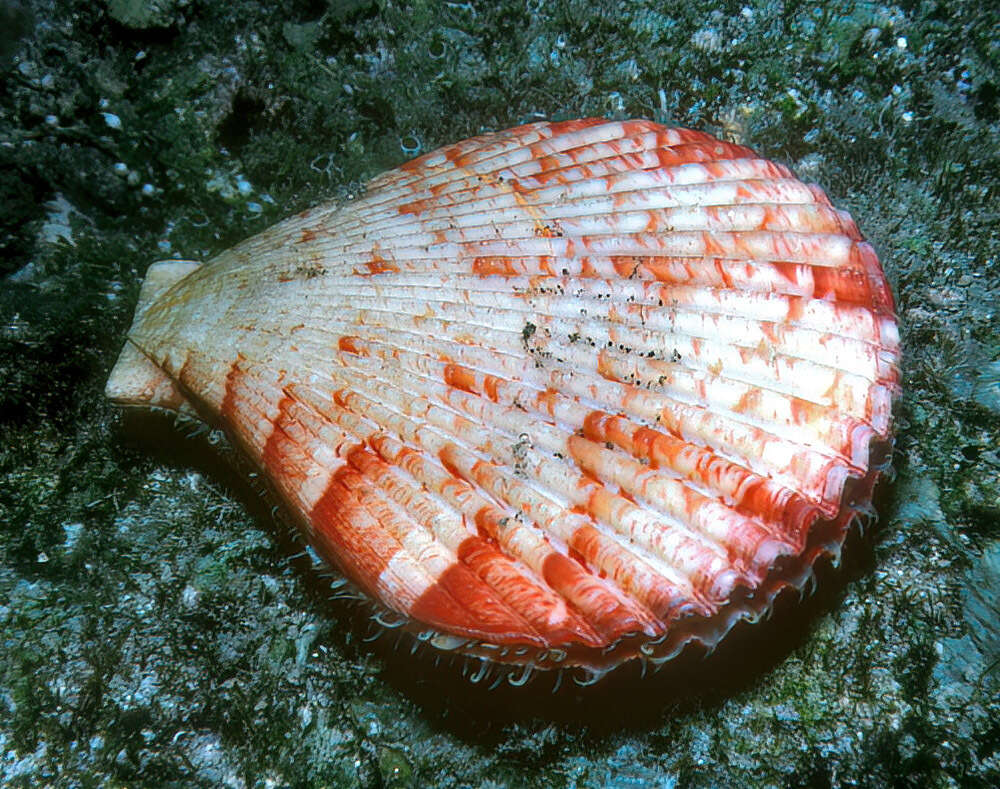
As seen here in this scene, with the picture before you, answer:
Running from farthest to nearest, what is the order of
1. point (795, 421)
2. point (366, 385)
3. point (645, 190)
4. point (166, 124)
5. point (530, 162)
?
point (166, 124)
point (530, 162)
point (645, 190)
point (366, 385)
point (795, 421)

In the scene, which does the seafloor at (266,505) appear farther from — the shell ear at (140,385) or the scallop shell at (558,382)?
the scallop shell at (558,382)

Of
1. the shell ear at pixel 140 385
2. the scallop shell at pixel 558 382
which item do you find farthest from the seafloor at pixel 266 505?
the scallop shell at pixel 558 382

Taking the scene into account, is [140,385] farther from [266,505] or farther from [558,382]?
[558,382]

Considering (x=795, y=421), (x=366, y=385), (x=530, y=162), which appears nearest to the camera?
(x=795, y=421)

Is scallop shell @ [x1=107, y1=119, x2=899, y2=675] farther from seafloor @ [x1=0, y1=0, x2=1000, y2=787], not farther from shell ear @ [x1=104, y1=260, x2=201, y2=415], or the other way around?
seafloor @ [x1=0, y1=0, x2=1000, y2=787]

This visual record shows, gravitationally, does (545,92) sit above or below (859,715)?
above

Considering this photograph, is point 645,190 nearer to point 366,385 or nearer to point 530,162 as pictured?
point 530,162

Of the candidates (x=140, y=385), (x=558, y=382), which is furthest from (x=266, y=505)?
(x=558, y=382)

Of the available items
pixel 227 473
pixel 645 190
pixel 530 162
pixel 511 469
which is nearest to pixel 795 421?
pixel 511 469

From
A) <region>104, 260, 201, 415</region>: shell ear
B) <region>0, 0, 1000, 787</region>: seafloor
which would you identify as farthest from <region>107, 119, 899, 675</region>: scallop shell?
<region>0, 0, 1000, 787</region>: seafloor
